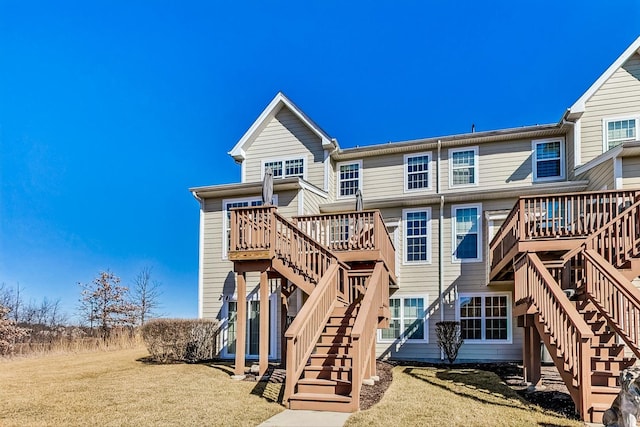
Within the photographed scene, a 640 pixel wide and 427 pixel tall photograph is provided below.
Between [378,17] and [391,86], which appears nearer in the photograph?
[378,17]

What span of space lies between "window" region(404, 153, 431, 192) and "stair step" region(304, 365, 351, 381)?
9.16 metres

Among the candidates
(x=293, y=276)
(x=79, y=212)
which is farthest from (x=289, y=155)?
(x=79, y=212)

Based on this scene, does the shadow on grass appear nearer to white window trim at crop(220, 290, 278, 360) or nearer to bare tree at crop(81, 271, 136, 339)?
white window trim at crop(220, 290, 278, 360)

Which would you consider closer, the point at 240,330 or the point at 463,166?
the point at 240,330

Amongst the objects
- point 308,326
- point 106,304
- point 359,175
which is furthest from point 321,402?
point 106,304

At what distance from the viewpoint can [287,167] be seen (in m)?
16.6

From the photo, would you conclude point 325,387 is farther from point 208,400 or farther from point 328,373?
point 208,400

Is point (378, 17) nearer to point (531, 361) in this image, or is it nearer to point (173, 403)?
point (531, 361)

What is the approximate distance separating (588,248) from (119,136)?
33.0m

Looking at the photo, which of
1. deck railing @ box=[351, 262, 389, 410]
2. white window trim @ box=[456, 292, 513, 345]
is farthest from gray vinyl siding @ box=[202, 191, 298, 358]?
white window trim @ box=[456, 292, 513, 345]

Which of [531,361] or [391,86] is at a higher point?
[391,86]

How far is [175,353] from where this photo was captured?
44.8 ft

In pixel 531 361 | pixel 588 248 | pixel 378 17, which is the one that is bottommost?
pixel 531 361

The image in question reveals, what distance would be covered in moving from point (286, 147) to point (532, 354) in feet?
35.6
